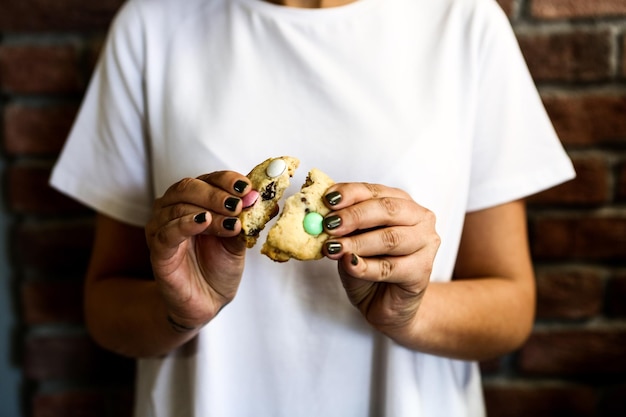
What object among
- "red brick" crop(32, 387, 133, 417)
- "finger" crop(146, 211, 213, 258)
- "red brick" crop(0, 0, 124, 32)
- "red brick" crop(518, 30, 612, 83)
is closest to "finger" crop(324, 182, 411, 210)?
"finger" crop(146, 211, 213, 258)

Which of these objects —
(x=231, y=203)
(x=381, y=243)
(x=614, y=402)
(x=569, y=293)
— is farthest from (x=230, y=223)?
(x=614, y=402)

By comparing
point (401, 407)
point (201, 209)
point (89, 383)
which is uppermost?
point (201, 209)

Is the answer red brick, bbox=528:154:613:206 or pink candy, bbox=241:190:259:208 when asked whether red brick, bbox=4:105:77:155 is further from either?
red brick, bbox=528:154:613:206

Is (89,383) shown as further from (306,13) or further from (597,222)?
(597,222)

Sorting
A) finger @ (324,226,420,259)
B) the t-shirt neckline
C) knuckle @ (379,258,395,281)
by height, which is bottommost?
knuckle @ (379,258,395,281)

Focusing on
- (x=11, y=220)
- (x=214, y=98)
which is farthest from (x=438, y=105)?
(x=11, y=220)

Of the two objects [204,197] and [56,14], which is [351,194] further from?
[56,14]
